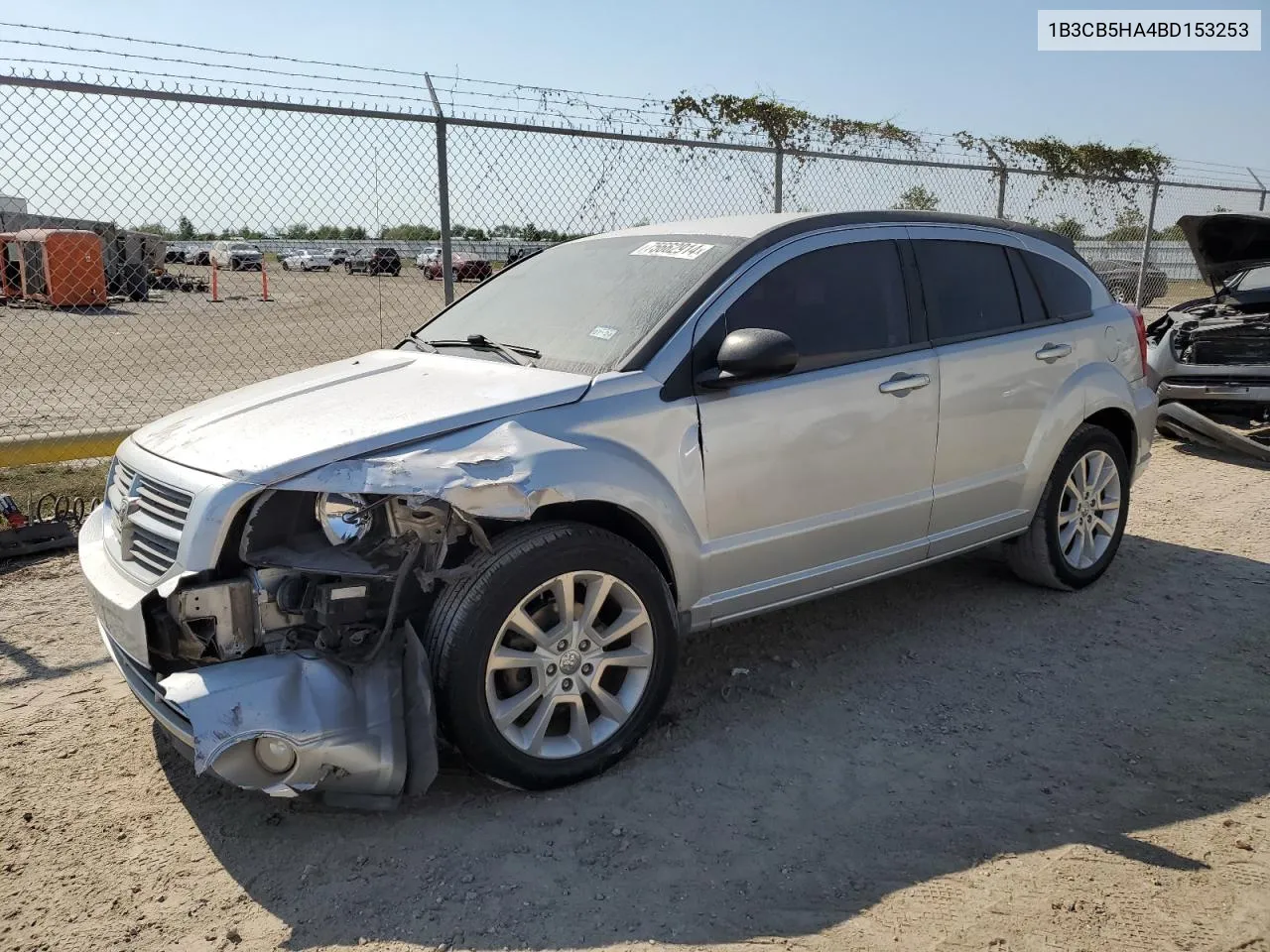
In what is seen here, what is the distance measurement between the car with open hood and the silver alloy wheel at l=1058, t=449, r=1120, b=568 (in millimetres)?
3290

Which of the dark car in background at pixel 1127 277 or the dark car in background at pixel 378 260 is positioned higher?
the dark car in background at pixel 378 260

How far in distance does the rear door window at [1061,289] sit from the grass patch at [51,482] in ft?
17.8

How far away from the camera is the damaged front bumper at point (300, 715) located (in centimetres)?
288

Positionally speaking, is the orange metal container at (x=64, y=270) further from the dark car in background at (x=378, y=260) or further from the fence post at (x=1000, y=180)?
the fence post at (x=1000, y=180)

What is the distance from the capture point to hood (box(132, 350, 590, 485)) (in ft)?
10.2

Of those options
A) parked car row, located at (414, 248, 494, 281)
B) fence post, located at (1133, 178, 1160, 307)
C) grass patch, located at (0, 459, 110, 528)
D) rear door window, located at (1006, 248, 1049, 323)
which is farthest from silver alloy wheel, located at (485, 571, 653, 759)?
fence post, located at (1133, 178, 1160, 307)

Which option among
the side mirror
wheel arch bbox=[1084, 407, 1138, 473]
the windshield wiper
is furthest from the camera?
wheel arch bbox=[1084, 407, 1138, 473]

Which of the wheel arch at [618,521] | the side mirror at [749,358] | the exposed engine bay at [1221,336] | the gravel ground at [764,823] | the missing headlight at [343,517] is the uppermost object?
the side mirror at [749,358]

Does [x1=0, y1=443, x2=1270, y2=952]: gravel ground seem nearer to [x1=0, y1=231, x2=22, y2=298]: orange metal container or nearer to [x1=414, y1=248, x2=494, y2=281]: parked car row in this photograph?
[x1=414, y1=248, x2=494, y2=281]: parked car row

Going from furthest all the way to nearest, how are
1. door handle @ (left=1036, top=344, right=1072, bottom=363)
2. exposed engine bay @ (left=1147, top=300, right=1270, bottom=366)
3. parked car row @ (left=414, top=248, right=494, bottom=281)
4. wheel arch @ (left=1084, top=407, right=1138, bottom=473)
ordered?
exposed engine bay @ (left=1147, top=300, right=1270, bottom=366)
parked car row @ (left=414, top=248, right=494, bottom=281)
wheel arch @ (left=1084, top=407, right=1138, bottom=473)
door handle @ (left=1036, top=344, right=1072, bottom=363)

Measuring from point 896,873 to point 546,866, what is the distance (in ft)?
3.25

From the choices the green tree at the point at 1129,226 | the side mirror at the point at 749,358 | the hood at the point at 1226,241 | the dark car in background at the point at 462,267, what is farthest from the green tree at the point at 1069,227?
the side mirror at the point at 749,358

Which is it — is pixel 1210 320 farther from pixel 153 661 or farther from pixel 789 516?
pixel 153 661

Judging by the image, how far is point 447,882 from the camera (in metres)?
2.87
